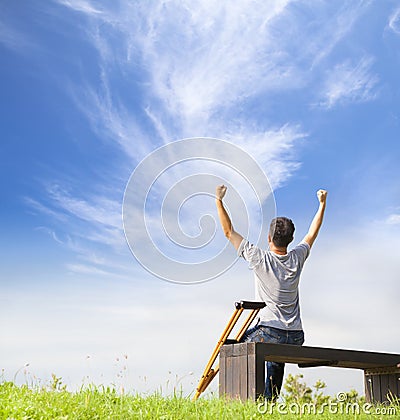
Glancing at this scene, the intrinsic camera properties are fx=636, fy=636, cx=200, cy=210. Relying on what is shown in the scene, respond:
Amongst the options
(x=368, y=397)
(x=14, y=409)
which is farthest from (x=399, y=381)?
(x=14, y=409)

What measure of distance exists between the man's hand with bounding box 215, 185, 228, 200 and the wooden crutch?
104 centimetres

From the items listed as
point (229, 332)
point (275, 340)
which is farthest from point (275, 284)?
point (229, 332)

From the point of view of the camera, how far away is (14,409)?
4.47 metres

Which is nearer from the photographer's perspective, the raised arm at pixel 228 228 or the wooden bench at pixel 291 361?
the wooden bench at pixel 291 361

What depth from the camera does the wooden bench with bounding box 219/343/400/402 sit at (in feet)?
17.2

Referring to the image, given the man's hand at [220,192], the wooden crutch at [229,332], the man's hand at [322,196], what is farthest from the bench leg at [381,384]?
the man's hand at [220,192]

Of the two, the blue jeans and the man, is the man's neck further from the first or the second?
the blue jeans

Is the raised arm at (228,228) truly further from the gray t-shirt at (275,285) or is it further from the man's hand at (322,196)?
the man's hand at (322,196)

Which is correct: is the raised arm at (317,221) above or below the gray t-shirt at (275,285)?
above

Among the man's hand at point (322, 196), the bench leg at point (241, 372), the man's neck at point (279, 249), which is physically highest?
the man's hand at point (322, 196)

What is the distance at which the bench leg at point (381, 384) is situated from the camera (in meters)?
6.08

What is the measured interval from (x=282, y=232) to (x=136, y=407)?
2178 millimetres

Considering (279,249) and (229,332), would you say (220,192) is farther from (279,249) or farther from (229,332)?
(229,332)

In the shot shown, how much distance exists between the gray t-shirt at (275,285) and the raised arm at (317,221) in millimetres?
549
